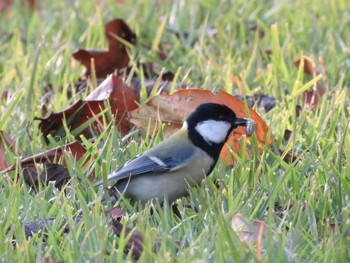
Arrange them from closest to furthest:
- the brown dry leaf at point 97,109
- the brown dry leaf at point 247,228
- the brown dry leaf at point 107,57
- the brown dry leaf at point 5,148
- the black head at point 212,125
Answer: the brown dry leaf at point 247,228 < the black head at point 212,125 < the brown dry leaf at point 5,148 < the brown dry leaf at point 97,109 < the brown dry leaf at point 107,57

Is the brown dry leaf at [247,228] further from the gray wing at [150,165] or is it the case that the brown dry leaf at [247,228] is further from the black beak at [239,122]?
the black beak at [239,122]

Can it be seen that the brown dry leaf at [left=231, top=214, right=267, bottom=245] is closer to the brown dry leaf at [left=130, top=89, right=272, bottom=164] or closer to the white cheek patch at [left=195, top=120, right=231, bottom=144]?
the white cheek patch at [left=195, top=120, right=231, bottom=144]

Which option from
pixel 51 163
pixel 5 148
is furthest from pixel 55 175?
pixel 5 148

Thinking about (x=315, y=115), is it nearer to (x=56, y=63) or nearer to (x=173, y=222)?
(x=173, y=222)

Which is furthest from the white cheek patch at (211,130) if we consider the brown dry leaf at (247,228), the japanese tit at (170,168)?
the brown dry leaf at (247,228)

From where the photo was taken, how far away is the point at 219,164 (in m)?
3.32

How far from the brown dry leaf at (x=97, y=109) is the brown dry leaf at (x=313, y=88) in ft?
2.60

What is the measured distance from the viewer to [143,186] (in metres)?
3.04

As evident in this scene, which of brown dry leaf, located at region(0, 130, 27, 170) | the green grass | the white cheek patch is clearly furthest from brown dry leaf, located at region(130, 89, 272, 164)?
brown dry leaf, located at region(0, 130, 27, 170)

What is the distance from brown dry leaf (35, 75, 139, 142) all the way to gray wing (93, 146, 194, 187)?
0.49 m

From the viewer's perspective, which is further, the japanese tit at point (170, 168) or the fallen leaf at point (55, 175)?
the fallen leaf at point (55, 175)

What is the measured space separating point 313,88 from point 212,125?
1.11m

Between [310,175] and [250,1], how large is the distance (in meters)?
2.61

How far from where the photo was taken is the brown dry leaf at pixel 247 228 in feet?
8.09
